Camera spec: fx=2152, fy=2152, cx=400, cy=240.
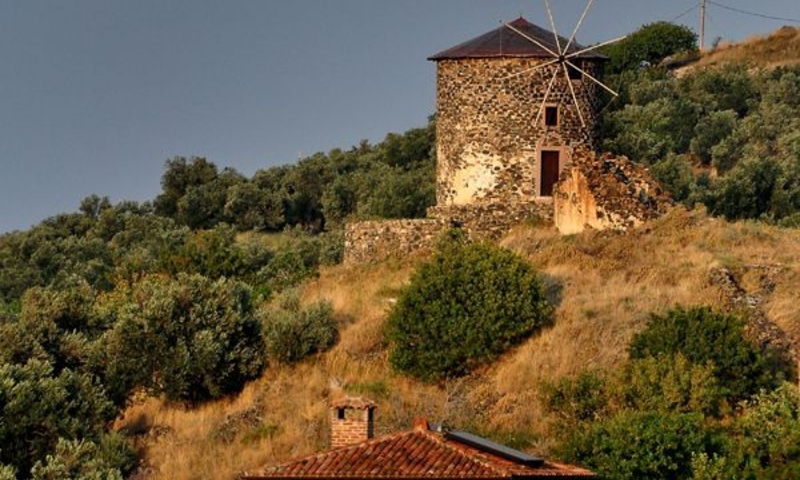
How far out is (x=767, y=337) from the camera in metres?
40.8

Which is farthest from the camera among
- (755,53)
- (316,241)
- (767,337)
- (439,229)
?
(755,53)

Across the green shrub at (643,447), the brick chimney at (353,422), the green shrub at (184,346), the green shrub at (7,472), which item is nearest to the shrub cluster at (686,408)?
the green shrub at (643,447)

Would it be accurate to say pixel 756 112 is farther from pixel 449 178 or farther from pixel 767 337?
pixel 767 337

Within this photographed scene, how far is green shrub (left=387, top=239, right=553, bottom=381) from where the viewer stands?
137 feet

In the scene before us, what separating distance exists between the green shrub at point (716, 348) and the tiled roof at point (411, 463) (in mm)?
8420

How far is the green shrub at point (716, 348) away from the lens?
38.3 metres

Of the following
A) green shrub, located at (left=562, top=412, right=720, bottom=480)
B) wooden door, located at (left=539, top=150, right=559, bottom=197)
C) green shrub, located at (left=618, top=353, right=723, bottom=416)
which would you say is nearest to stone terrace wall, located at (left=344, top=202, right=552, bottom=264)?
wooden door, located at (left=539, top=150, right=559, bottom=197)

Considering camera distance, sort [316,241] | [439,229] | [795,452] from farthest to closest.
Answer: [316,241]
[439,229]
[795,452]

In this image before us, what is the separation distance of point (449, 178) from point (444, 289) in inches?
303

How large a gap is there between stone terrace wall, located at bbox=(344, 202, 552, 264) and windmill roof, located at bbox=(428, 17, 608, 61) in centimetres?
346

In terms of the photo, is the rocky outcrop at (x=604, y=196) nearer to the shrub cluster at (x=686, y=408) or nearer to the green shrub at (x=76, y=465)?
the shrub cluster at (x=686, y=408)

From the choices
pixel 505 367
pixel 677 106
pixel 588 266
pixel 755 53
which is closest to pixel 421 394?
pixel 505 367

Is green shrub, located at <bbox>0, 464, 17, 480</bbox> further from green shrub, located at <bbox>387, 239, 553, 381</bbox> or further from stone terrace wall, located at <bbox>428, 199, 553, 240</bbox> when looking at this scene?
stone terrace wall, located at <bbox>428, 199, 553, 240</bbox>

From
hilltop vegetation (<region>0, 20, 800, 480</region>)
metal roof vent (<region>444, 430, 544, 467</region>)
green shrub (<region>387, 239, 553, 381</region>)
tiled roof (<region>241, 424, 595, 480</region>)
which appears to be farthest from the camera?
green shrub (<region>387, 239, 553, 381</region>)
